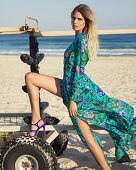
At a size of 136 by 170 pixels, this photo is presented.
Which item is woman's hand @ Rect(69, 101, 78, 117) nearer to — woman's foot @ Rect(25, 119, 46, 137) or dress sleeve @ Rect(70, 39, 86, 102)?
dress sleeve @ Rect(70, 39, 86, 102)

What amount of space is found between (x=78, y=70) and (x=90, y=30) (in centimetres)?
42

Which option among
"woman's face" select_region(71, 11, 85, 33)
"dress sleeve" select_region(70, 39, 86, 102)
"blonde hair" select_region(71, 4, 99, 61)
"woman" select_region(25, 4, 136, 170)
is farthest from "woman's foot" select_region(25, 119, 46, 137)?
"woman's face" select_region(71, 11, 85, 33)

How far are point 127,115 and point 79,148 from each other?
127 cm

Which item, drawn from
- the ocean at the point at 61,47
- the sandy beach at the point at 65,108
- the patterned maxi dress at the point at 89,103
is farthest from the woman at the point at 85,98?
the ocean at the point at 61,47

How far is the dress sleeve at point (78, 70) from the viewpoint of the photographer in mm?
2592

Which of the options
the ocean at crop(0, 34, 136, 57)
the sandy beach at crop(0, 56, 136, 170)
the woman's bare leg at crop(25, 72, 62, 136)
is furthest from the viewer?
the ocean at crop(0, 34, 136, 57)

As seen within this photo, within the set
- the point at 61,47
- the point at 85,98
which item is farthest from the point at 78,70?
the point at 61,47

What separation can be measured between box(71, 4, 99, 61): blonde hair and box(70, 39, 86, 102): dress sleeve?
Answer: 0.26 ft

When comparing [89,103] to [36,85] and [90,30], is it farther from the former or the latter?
[90,30]

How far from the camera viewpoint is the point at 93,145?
2.69 meters

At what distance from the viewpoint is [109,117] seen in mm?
2816

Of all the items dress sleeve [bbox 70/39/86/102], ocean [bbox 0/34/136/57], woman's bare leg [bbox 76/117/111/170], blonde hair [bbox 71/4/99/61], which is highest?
blonde hair [bbox 71/4/99/61]

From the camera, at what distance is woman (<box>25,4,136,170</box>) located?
262 centimetres

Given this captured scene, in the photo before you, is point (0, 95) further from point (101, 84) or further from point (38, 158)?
point (38, 158)
